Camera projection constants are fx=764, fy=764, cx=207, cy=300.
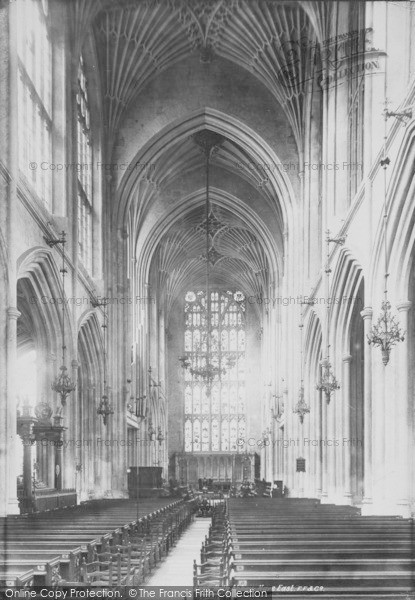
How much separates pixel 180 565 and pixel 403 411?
15.9 feet

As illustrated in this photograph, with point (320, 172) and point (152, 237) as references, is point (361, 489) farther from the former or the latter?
point (152, 237)

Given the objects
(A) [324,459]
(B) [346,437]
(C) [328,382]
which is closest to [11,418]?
(C) [328,382]

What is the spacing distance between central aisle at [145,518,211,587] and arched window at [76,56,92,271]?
9030mm

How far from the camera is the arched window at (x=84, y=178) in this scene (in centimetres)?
2327

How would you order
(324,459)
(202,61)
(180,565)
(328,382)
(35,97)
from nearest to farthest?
(180,565)
(328,382)
(35,97)
(324,459)
(202,61)

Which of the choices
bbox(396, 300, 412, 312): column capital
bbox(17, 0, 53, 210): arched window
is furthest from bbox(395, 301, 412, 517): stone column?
bbox(17, 0, 53, 210): arched window

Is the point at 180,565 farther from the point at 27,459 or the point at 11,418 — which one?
the point at 11,418

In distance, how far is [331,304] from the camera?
2039 cm

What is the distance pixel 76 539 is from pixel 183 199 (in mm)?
26960

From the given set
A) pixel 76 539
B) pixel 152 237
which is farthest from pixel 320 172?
pixel 76 539

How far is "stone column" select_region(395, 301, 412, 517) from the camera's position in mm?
13125

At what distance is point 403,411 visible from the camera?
13.3 metres

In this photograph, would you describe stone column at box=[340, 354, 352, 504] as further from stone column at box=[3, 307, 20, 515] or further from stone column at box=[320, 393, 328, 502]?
stone column at box=[3, 307, 20, 515]

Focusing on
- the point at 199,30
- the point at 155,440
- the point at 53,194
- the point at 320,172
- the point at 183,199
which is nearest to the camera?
the point at 53,194
